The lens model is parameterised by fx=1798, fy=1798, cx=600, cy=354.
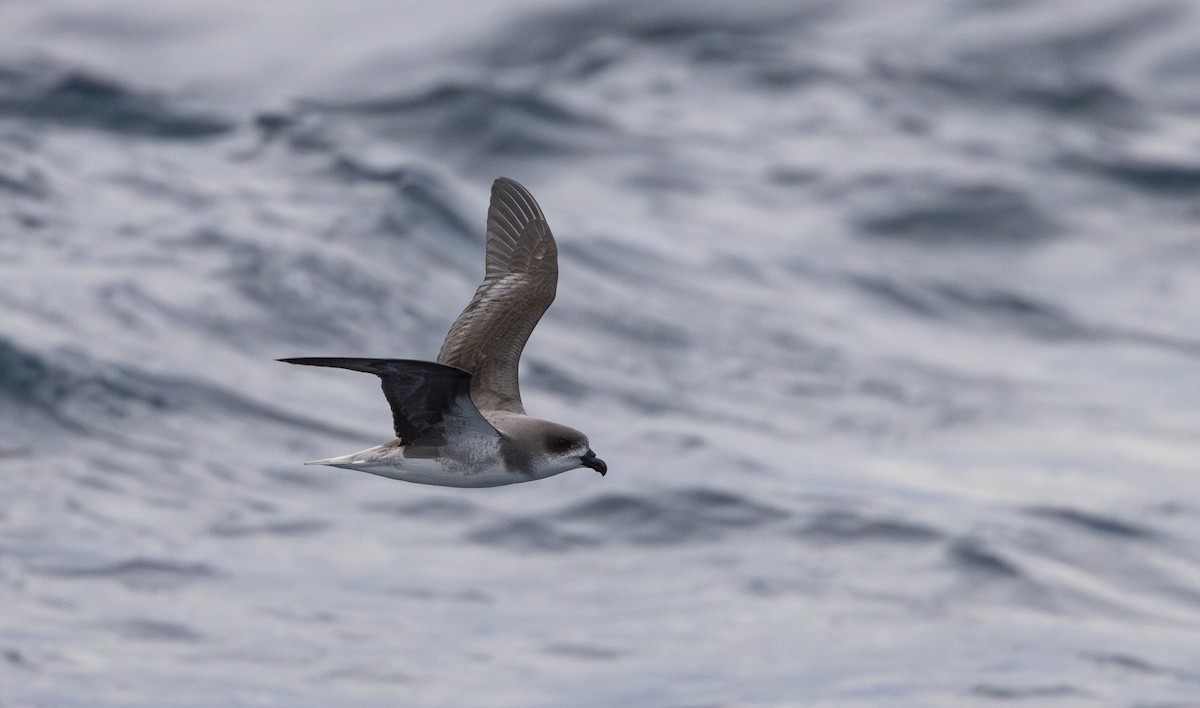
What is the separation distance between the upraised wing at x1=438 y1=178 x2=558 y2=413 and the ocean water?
A: 30.4ft

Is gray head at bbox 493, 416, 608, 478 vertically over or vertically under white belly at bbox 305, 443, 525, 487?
over

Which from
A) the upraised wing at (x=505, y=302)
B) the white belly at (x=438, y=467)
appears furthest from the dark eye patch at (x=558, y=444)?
the upraised wing at (x=505, y=302)

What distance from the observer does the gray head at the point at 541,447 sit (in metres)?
8.41

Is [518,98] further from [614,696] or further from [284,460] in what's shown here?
[614,696]

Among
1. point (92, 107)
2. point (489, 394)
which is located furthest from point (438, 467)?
point (92, 107)

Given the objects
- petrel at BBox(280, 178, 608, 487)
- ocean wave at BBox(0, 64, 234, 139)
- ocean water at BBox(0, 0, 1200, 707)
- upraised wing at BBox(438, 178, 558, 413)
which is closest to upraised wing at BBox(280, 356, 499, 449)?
petrel at BBox(280, 178, 608, 487)

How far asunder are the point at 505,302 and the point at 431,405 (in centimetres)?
156

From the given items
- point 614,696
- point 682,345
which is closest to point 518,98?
point 682,345

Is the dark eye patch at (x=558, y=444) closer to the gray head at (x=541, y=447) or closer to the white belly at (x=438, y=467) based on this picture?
the gray head at (x=541, y=447)

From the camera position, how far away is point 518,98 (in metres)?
34.3

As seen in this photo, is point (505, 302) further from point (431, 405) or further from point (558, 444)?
point (431, 405)

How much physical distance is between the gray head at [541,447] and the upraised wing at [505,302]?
2.33 ft

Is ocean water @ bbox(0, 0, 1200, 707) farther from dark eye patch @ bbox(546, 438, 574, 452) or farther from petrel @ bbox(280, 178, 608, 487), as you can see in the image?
dark eye patch @ bbox(546, 438, 574, 452)

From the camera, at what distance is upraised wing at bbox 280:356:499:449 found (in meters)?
7.79
